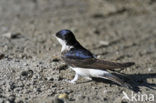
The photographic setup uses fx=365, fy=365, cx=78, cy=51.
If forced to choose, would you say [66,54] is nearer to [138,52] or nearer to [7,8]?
→ [138,52]

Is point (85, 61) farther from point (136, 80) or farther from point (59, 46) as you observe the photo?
point (59, 46)

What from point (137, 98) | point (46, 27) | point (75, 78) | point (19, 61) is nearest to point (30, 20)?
point (46, 27)

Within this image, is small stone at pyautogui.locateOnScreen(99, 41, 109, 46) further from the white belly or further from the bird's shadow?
the white belly

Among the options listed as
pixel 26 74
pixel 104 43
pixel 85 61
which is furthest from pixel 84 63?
pixel 104 43

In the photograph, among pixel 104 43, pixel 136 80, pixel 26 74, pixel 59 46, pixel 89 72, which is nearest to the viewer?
pixel 89 72

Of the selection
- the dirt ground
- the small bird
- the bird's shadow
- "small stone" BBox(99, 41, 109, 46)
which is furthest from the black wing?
"small stone" BBox(99, 41, 109, 46)
